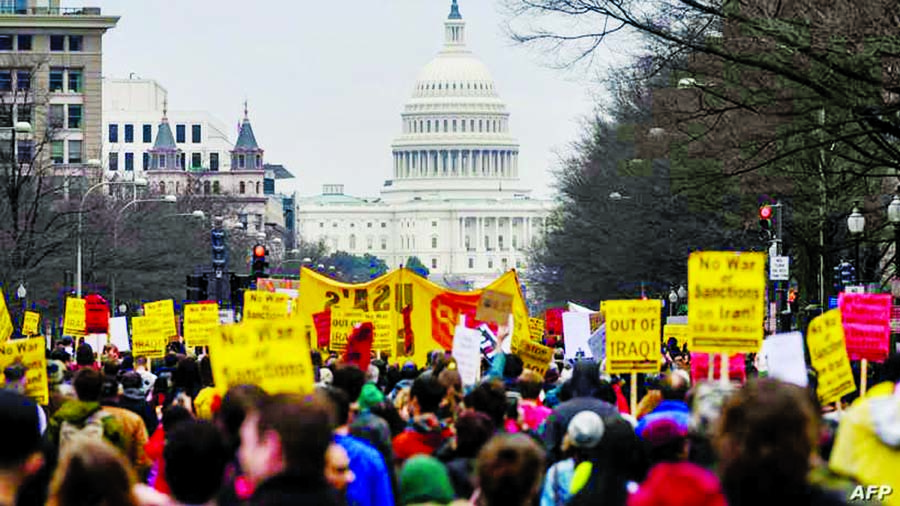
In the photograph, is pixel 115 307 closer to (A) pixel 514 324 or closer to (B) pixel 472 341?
(A) pixel 514 324

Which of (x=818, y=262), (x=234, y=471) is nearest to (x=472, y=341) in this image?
(x=234, y=471)

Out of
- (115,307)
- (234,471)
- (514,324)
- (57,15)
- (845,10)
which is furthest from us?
(57,15)

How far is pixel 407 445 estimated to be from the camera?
43.3 ft

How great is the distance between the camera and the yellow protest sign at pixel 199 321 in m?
29.1

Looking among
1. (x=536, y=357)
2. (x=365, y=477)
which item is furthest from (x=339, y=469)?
(x=536, y=357)

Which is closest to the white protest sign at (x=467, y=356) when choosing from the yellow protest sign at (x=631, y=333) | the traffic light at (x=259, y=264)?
the yellow protest sign at (x=631, y=333)

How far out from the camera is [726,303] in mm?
15219

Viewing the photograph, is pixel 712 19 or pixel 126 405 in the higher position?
pixel 712 19

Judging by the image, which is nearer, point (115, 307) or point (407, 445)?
point (407, 445)

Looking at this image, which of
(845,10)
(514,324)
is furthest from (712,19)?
(514,324)

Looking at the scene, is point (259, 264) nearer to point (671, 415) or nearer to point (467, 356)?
point (467, 356)

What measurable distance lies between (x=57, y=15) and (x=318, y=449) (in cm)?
12051

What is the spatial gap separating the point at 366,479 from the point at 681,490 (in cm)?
399

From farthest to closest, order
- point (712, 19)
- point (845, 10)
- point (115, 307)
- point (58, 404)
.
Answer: point (115, 307)
point (712, 19)
point (845, 10)
point (58, 404)
